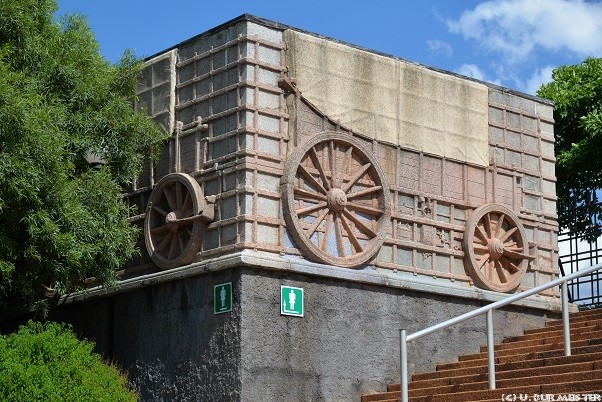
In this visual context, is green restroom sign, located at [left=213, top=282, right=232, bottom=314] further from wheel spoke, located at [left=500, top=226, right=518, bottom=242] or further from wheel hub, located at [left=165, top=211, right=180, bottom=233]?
wheel spoke, located at [left=500, top=226, right=518, bottom=242]

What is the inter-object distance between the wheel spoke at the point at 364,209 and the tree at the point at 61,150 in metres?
2.91

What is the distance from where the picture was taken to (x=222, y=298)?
15.3 m

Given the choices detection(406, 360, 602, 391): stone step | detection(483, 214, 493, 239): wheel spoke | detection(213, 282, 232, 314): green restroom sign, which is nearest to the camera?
detection(406, 360, 602, 391): stone step

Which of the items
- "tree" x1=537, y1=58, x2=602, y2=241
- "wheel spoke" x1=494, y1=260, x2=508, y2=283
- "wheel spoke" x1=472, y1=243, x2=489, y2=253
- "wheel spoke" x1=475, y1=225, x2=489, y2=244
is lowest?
"wheel spoke" x1=494, y1=260, x2=508, y2=283

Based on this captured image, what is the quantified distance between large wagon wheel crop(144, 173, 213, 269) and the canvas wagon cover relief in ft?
0.07

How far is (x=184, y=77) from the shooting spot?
17.1 meters

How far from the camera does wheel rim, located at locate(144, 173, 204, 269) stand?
16.0 m

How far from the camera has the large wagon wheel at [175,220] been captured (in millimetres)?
15961

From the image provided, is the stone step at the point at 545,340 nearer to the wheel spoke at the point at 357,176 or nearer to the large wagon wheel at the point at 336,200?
the large wagon wheel at the point at 336,200

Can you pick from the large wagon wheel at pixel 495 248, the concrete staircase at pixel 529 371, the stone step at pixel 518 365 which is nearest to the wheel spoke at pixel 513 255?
the large wagon wheel at pixel 495 248

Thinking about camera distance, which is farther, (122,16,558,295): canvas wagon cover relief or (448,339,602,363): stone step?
(122,16,558,295): canvas wagon cover relief

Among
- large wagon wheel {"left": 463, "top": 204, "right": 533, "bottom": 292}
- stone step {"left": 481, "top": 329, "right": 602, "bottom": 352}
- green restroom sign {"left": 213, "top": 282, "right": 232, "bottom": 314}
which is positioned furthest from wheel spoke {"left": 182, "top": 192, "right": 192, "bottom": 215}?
stone step {"left": 481, "top": 329, "right": 602, "bottom": 352}

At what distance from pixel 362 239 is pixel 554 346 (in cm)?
301

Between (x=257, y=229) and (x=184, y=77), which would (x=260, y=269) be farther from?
(x=184, y=77)
